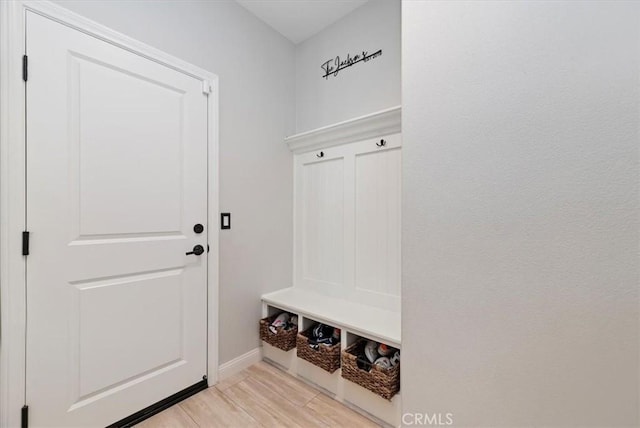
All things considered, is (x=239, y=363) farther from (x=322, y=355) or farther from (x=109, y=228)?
(x=109, y=228)

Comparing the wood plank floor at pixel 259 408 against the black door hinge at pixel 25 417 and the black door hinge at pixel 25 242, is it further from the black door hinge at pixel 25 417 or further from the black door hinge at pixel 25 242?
the black door hinge at pixel 25 242

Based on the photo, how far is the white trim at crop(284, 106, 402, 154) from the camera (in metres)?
1.76

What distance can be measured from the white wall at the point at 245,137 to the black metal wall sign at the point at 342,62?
36 cm

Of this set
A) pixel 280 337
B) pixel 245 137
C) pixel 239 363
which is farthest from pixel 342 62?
pixel 239 363

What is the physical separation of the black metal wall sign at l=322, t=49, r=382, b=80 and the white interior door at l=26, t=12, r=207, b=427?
103 cm

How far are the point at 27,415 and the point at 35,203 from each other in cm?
92

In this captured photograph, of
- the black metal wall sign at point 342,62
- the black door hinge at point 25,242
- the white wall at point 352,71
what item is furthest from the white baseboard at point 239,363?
the black metal wall sign at point 342,62

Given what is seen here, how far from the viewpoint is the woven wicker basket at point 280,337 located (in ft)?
6.17

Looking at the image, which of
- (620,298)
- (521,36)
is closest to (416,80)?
(521,36)

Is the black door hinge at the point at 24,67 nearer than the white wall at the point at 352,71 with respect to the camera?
Yes

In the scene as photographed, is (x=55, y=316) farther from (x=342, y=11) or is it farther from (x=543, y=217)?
(x=342, y=11)

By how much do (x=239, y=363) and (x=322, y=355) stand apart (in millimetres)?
696

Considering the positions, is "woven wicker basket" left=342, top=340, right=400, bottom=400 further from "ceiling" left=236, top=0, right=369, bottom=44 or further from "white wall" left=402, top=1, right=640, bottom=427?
"ceiling" left=236, top=0, right=369, bottom=44

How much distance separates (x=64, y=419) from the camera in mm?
1291
